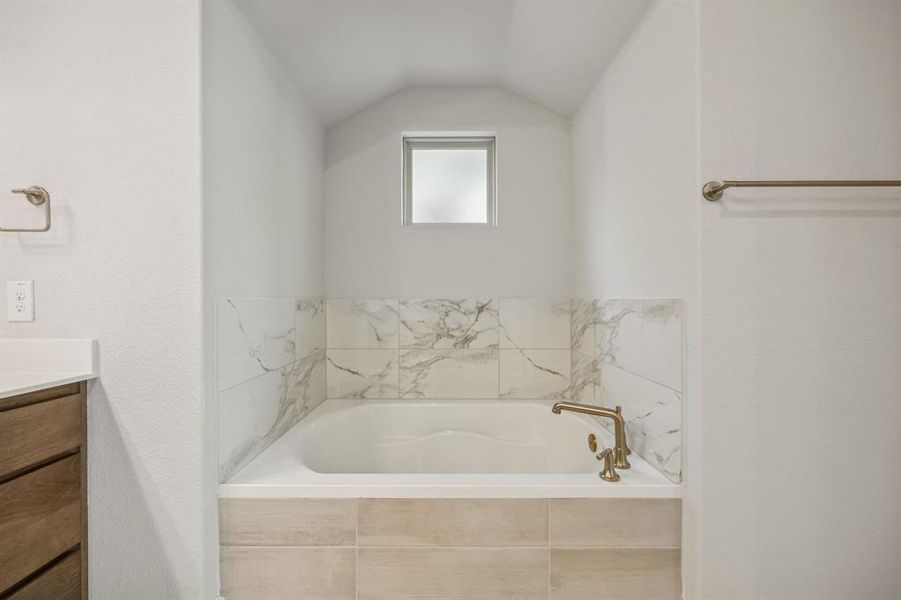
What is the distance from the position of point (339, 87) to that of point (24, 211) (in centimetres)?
141

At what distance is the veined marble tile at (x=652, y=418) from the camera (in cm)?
143

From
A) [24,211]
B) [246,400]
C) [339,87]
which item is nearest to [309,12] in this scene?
[339,87]

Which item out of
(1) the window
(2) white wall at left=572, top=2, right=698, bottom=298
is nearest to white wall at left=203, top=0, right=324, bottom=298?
(1) the window

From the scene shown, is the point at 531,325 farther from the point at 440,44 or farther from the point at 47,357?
the point at 47,357

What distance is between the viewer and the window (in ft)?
9.05

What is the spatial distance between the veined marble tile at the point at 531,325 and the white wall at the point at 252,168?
1.05m

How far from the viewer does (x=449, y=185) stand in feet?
9.09

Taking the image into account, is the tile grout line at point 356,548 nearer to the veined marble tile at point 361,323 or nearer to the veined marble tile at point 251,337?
the veined marble tile at point 251,337

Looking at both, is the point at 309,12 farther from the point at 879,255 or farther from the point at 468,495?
the point at 879,255

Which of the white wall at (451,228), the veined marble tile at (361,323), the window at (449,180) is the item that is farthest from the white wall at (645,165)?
the veined marble tile at (361,323)

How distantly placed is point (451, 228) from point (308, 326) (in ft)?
3.03

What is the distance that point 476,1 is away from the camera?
1.90 metres

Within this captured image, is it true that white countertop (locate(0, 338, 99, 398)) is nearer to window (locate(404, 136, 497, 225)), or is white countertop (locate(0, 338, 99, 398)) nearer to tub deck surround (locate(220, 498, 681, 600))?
tub deck surround (locate(220, 498, 681, 600))

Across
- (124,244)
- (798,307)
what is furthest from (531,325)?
(124,244)
